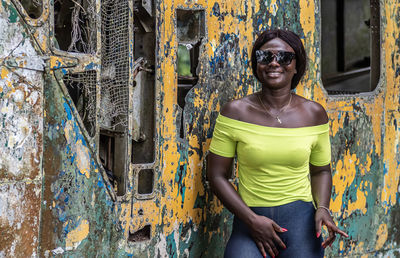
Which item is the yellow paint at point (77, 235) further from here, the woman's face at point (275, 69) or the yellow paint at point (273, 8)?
the yellow paint at point (273, 8)

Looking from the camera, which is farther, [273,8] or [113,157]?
[273,8]

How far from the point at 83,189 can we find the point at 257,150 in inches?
37.7

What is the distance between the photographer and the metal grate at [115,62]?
2.95 metres

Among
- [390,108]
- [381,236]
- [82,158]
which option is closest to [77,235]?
[82,158]

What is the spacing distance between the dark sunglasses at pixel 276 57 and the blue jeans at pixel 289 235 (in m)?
0.74

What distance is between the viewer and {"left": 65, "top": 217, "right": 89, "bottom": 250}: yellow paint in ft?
9.12

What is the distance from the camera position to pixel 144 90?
10.3 ft

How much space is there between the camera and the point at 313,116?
9.26 feet

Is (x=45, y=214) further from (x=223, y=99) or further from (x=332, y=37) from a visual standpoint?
(x=332, y=37)

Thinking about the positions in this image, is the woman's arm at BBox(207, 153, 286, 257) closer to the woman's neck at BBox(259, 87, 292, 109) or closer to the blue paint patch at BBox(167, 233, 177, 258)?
the woman's neck at BBox(259, 87, 292, 109)

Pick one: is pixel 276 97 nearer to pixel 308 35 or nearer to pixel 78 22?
pixel 308 35

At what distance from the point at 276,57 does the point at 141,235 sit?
4.23 ft

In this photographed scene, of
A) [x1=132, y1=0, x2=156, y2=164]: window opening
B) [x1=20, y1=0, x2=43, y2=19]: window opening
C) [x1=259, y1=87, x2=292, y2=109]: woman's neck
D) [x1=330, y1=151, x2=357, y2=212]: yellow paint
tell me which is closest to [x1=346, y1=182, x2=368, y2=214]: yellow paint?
[x1=330, y1=151, x2=357, y2=212]: yellow paint

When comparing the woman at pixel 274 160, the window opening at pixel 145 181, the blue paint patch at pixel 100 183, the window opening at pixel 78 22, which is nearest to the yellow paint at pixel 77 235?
the blue paint patch at pixel 100 183
